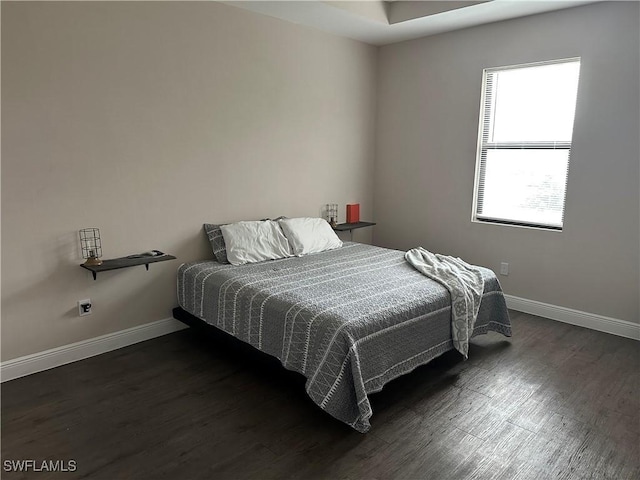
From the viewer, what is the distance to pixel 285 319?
2496mm

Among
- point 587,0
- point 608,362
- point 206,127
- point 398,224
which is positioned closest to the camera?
point 608,362

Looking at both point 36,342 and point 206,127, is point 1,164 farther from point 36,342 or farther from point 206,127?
point 206,127

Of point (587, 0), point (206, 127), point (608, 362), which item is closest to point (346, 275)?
point (206, 127)

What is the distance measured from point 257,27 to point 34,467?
333 cm

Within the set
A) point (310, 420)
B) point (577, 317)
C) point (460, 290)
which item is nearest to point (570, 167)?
point (577, 317)

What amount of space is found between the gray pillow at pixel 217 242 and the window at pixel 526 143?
240 cm

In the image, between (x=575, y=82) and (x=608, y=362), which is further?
(x=575, y=82)

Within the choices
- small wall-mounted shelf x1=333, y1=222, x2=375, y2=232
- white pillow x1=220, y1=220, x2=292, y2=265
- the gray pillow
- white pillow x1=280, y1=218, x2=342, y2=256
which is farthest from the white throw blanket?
the gray pillow

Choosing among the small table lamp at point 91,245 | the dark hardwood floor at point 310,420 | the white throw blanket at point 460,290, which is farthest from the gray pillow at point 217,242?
the white throw blanket at point 460,290

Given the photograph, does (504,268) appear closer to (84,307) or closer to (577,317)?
(577,317)

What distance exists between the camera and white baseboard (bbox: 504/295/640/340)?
3442 mm

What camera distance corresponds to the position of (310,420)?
234 cm

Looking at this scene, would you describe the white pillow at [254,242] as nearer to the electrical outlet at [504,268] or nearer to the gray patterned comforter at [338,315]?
the gray patterned comforter at [338,315]

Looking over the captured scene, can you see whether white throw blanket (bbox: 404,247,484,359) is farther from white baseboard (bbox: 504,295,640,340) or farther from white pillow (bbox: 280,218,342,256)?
white baseboard (bbox: 504,295,640,340)
